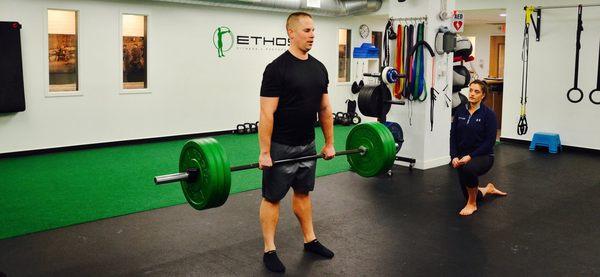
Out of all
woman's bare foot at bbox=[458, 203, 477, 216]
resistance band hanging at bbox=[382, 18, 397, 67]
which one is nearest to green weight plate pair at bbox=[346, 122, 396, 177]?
woman's bare foot at bbox=[458, 203, 477, 216]

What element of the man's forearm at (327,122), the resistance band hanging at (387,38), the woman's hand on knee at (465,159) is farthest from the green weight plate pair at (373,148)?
the resistance band hanging at (387,38)

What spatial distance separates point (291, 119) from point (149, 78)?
5.13 metres

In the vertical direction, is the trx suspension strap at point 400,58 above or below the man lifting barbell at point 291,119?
above

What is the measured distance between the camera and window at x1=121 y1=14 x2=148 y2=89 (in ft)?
24.5

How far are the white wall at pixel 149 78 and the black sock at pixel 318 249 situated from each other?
465 cm

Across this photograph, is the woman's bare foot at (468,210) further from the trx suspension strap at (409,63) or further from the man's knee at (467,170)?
the trx suspension strap at (409,63)

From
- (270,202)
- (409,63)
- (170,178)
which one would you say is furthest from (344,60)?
(170,178)

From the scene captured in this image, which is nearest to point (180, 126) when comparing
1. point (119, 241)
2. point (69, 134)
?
point (69, 134)

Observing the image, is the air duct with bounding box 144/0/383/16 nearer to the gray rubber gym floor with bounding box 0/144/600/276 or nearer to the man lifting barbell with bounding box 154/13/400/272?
the gray rubber gym floor with bounding box 0/144/600/276

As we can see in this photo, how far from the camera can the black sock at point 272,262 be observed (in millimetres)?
3051

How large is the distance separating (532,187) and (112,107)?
5.12 metres

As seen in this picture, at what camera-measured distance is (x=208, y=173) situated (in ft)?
8.83

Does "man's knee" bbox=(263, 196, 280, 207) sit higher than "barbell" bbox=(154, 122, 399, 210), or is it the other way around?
"barbell" bbox=(154, 122, 399, 210)

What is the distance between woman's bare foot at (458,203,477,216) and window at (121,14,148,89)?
4.90 metres
